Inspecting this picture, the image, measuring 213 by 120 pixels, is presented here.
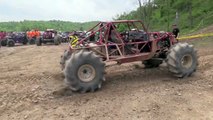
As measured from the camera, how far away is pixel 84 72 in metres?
8.02

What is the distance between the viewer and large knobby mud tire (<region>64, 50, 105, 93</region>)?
7.73m

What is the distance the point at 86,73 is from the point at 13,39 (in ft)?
78.8

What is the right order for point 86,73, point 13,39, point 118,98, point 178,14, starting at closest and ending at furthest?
point 118,98 < point 86,73 < point 13,39 < point 178,14

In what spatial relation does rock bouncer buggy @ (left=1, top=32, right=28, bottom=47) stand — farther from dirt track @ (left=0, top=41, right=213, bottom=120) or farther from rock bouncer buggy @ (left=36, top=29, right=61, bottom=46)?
dirt track @ (left=0, top=41, right=213, bottom=120)

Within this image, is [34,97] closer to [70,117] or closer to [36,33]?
[70,117]

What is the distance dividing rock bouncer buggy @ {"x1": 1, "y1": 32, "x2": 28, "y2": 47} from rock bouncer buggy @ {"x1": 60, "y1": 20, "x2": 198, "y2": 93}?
20.9 meters

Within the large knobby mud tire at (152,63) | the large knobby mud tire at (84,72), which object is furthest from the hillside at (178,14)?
the large knobby mud tire at (84,72)

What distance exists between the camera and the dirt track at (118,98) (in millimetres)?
6309

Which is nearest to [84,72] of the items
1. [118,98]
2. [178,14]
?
[118,98]

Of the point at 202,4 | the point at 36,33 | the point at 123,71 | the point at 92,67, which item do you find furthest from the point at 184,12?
the point at 92,67

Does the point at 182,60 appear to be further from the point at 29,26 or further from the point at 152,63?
the point at 29,26

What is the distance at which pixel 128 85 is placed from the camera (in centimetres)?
846

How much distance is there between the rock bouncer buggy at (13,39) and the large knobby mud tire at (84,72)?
22464 mm

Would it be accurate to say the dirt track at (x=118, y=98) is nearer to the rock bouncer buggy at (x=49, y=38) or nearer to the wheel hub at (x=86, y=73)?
the wheel hub at (x=86, y=73)
